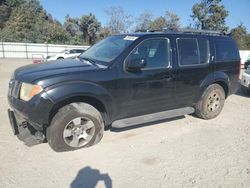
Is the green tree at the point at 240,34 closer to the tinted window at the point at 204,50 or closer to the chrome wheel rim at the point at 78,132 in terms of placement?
the tinted window at the point at 204,50

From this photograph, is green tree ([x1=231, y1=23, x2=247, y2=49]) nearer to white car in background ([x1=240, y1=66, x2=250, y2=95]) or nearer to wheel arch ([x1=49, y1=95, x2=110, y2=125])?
white car in background ([x1=240, y1=66, x2=250, y2=95])

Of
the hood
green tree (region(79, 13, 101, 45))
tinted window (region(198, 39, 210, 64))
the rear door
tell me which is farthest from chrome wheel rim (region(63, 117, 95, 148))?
green tree (region(79, 13, 101, 45))

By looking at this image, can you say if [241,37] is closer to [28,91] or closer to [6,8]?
[28,91]

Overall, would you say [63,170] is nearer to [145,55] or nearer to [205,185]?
[205,185]

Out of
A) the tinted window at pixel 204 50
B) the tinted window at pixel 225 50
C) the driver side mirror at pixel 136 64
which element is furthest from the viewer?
the tinted window at pixel 225 50

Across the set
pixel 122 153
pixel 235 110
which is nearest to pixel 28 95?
pixel 122 153

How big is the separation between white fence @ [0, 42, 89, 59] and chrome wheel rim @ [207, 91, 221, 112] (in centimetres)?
2818

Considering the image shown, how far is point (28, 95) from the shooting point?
3.92m

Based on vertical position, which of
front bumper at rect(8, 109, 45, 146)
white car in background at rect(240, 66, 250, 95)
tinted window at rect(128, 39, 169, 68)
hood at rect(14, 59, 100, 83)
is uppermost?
tinted window at rect(128, 39, 169, 68)

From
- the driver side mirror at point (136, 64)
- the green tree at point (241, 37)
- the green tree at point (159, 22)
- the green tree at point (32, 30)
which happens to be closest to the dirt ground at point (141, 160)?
the driver side mirror at point (136, 64)

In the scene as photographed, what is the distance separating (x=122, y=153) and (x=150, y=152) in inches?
18.6

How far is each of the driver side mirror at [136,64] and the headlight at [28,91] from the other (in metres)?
1.54

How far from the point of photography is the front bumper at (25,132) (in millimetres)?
4198

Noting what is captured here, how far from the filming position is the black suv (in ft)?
13.1
